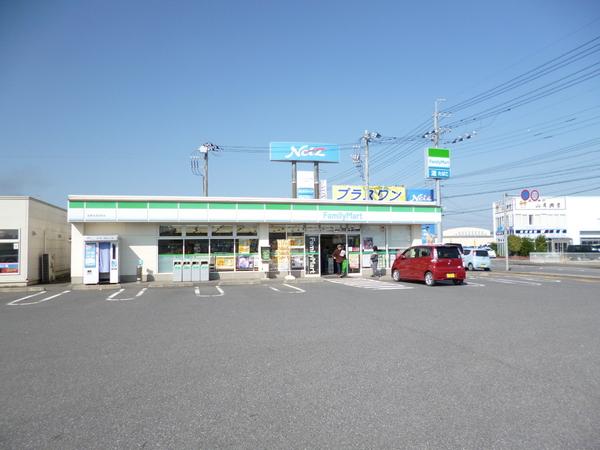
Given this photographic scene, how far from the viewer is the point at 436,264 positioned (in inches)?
703

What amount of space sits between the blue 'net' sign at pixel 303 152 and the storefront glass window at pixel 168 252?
36.4 feet

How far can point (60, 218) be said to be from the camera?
24.7m

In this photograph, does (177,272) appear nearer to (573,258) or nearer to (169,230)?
(169,230)

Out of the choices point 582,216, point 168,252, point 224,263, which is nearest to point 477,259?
point 224,263

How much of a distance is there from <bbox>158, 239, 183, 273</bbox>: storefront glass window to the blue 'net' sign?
11.1 meters

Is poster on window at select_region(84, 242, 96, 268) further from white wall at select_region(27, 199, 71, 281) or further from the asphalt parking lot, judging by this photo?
the asphalt parking lot

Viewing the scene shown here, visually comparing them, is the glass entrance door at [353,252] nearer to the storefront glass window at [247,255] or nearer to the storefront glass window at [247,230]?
the storefront glass window at [247,255]

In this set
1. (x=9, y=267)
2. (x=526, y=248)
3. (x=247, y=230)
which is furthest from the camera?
(x=526, y=248)

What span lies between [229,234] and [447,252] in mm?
10115

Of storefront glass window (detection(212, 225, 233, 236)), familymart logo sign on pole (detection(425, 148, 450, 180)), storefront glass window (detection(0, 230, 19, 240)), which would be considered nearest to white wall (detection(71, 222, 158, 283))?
storefront glass window (detection(0, 230, 19, 240))

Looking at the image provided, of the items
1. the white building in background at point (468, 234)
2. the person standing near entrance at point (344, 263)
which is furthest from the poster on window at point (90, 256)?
the white building in background at point (468, 234)

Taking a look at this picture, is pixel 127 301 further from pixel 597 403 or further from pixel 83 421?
pixel 597 403

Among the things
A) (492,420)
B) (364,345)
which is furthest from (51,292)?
(492,420)

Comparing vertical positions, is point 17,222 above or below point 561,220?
below
